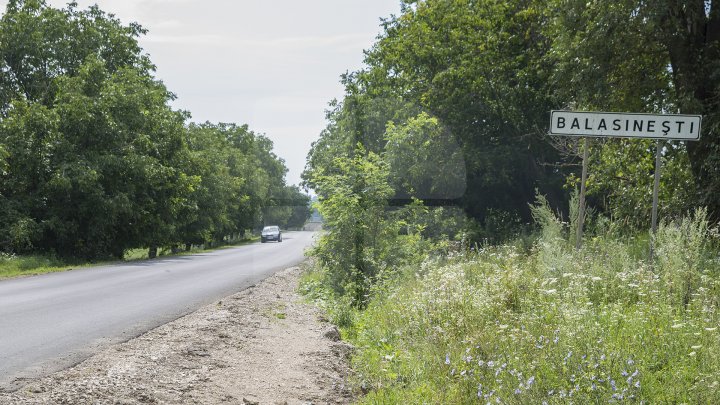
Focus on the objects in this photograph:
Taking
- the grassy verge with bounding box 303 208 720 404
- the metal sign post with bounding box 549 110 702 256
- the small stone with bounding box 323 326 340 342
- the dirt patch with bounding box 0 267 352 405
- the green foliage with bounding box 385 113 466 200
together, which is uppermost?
the green foliage with bounding box 385 113 466 200

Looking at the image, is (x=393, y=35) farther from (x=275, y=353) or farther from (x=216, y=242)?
(x=216, y=242)

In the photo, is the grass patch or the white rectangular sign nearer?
the white rectangular sign

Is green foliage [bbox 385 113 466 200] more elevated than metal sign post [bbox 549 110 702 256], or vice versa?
green foliage [bbox 385 113 466 200]

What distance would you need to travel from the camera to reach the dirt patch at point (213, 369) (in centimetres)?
505

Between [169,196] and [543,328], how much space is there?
30.6m

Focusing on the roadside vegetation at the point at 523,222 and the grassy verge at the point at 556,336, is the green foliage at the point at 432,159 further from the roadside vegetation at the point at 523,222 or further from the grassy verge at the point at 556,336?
the grassy verge at the point at 556,336

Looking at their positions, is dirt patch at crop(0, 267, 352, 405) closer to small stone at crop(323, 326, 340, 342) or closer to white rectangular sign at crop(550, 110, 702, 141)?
small stone at crop(323, 326, 340, 342)

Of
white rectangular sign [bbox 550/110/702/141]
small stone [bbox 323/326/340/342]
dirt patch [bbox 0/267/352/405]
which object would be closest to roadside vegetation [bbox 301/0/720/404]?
small stone [bbox 323/326/340/342]

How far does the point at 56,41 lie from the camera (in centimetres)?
3394

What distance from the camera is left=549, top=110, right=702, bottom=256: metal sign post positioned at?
8867 mm

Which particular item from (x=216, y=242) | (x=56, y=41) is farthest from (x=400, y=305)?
(x=216, y=242)

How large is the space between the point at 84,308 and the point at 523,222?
63.6ft

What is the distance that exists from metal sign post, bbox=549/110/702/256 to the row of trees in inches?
800

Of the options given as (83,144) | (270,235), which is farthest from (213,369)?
(270,235)
